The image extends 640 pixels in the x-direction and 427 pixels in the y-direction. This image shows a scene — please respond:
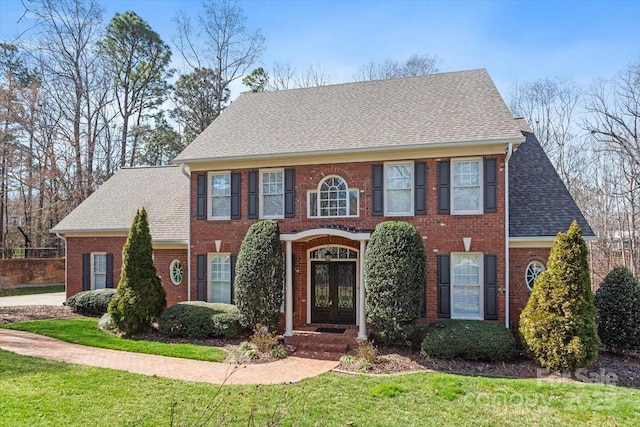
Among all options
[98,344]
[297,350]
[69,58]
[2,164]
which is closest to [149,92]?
[69,58]

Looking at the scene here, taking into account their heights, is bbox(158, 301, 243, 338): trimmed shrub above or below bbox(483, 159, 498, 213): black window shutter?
below

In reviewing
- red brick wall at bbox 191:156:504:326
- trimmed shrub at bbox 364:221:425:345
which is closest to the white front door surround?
trimmed shrub at bbox 364:221:425:345

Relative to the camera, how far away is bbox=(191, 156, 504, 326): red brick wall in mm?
11023

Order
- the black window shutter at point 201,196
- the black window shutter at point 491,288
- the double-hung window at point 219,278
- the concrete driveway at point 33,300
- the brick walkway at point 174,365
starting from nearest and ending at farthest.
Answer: the brick walkway at point 174,365, the black window shutter at point 491,288, the double-hung window at point 219,278, the black window shutter at point 201,196, the concrete driveway at point 33,300

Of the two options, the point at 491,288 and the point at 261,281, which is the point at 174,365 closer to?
the point at 261,281

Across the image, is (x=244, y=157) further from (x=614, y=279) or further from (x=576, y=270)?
(x=614, y=279)

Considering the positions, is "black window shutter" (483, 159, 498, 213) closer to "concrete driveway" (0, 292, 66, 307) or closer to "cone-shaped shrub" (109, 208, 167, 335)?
"cone-shaped shrub" (109, 208, 167, 335)

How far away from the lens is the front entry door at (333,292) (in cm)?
1266

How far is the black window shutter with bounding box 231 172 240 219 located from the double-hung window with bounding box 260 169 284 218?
765 millimetres

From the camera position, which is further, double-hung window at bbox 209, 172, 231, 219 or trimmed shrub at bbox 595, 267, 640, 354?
double-hung window at bbox 209, 172, 231, 219

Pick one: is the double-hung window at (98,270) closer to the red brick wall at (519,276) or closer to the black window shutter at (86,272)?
the black window shutter at (86,272)

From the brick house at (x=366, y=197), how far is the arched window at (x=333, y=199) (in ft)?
0.10

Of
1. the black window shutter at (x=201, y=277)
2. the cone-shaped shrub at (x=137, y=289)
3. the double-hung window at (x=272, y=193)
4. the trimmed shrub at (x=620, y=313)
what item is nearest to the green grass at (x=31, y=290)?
the cone-shaped shrub at (x=137, y=289)

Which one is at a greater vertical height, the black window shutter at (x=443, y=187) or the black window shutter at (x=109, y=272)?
the black window shutter at (x=443, y=187)
